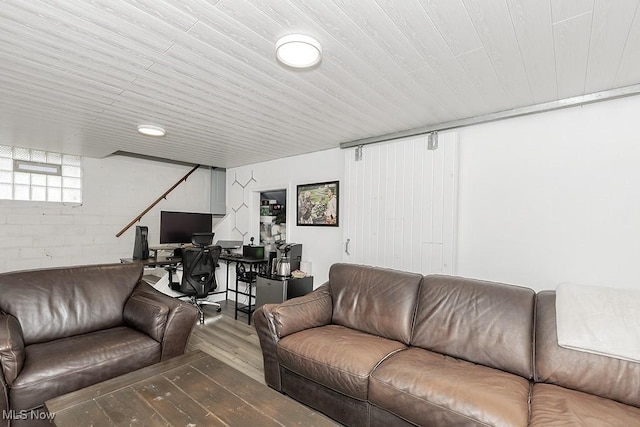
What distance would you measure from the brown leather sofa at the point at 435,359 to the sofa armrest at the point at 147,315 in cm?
73

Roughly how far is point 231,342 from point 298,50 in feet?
9.75

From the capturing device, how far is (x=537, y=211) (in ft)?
8.28

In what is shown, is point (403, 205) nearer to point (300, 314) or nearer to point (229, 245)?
point (300, 314)

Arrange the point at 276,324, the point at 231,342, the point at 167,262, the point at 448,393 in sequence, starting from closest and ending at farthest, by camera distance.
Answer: the point at 448,393 < the point at 276,324 < the point at 231,342 < the point at 167,262

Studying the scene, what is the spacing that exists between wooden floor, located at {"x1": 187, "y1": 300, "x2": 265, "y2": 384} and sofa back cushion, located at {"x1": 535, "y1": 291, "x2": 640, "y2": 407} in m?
2.01

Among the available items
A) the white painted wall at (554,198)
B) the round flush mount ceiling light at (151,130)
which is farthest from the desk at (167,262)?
the white painted wall at (554,198)

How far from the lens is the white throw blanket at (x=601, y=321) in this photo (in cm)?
160

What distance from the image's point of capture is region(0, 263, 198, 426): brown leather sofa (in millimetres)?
1725

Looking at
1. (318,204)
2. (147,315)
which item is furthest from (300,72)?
(318,204)

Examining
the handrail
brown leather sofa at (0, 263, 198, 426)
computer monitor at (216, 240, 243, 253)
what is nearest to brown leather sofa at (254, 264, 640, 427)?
Answer: brown leather sofa at (0, 263, 198, 426)

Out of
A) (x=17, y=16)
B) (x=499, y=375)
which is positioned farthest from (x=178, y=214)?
(x=499, y=375)

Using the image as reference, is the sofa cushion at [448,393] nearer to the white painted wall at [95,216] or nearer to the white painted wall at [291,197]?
the white painted wall at [291,197]

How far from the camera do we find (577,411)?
140cm

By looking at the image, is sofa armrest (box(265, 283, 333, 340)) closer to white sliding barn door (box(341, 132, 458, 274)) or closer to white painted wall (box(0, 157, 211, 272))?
white sliding barn door (box(341, 132, 458, 274))
